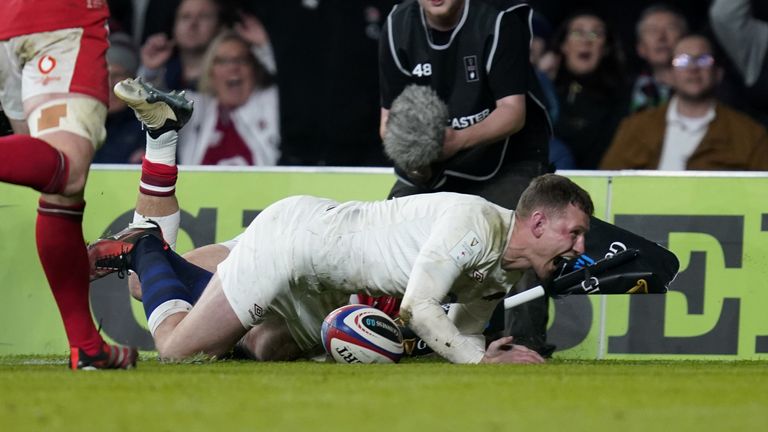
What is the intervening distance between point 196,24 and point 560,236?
487 cm

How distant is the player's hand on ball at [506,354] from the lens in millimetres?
5816

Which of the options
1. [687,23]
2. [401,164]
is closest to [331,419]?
[401,164]

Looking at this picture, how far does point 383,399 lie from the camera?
4.27m

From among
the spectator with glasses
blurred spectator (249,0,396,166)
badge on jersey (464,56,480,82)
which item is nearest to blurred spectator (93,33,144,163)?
blurred spectator (249,0,396,166)

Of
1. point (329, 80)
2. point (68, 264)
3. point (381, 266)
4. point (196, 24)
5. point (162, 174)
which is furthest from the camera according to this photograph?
point (196, 24)

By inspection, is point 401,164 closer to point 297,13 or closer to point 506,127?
point 506,127

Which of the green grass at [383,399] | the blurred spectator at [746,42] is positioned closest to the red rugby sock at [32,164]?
the green grass at [383,399]

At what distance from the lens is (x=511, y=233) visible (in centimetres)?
602

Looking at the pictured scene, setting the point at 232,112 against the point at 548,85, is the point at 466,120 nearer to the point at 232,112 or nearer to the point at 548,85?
the point at 548,85

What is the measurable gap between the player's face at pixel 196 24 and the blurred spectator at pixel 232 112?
0.21 metres

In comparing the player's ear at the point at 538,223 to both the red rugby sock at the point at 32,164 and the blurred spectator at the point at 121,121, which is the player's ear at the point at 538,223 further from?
the blurred spectator at the point at 121,121

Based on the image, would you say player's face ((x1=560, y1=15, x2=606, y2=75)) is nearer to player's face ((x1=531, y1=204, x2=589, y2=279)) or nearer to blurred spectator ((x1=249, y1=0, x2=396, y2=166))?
blurred spectator ((x1=249, y1=0, x2=396, y2=166))

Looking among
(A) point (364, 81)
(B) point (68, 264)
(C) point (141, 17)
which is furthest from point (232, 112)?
(B) point (68, 264)

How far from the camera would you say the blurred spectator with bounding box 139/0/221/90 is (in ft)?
33.1
